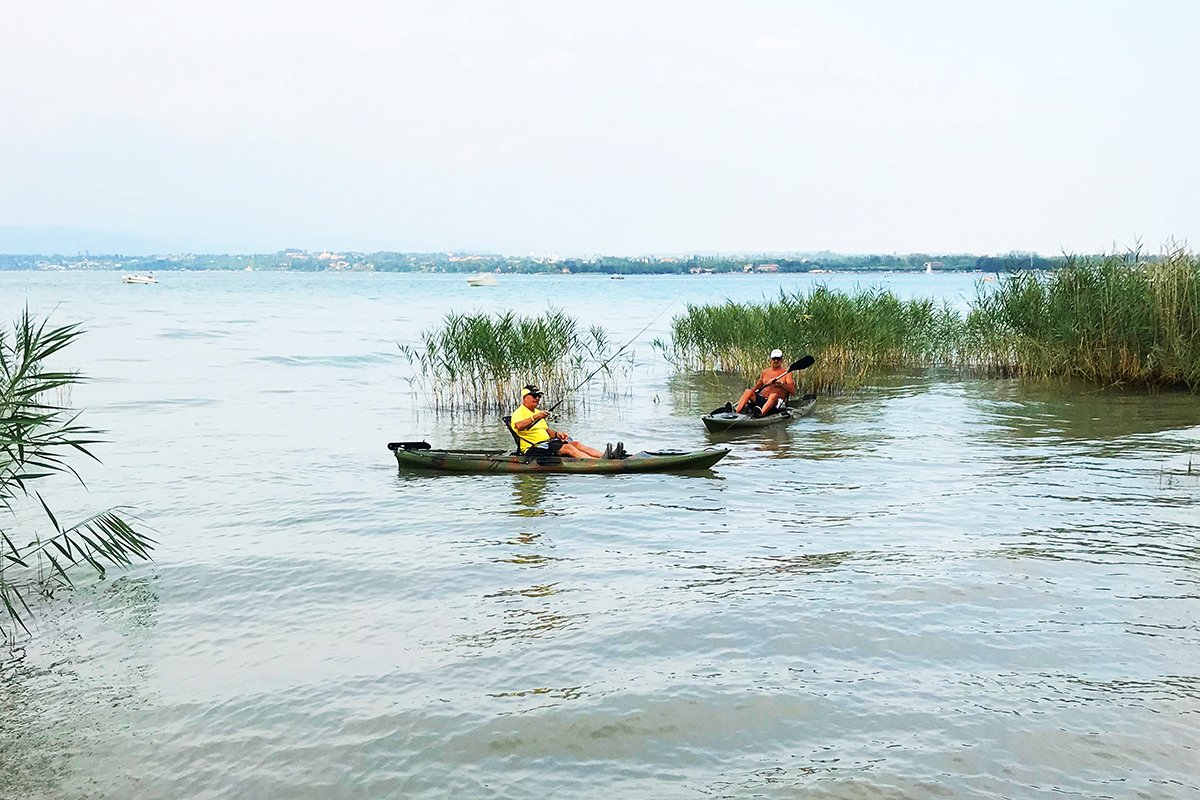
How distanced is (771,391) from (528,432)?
5.72 metres

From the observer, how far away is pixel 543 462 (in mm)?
13906

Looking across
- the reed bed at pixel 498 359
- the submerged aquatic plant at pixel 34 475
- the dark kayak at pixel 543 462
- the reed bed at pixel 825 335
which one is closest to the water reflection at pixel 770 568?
the dark kayak at pixel 543 462

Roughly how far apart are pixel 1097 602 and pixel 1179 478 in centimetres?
551

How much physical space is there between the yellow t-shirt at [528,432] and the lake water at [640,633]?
0.74 m

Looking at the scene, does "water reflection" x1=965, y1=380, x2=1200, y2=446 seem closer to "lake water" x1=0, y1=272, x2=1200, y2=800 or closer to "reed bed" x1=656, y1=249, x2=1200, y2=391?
"lake water" x1=0, y1=272, x2=1200, y2=800

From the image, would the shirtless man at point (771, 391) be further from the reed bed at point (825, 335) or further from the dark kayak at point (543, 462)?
the dark kayak at point (543, 462)

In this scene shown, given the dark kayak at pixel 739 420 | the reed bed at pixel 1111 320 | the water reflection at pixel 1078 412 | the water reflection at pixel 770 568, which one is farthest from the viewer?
the reed bed at pixel 1111 320

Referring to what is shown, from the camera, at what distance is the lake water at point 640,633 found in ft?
18.3

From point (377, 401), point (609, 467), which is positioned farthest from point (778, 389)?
point (377, 401)

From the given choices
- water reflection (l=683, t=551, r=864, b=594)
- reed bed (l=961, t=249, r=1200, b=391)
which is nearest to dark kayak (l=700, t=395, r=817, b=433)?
reed bed (l=961, t=249, r=1200, b=391)

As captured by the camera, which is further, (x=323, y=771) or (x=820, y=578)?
(x=820, y=578)

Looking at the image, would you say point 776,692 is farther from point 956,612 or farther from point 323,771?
point 323,771

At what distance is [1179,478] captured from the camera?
1250cm

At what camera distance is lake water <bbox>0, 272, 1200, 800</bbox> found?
220 inches
